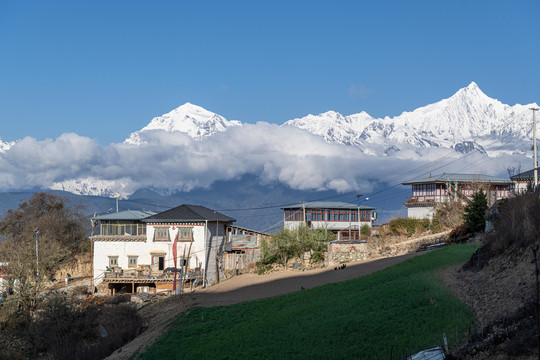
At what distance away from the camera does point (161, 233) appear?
191 ft

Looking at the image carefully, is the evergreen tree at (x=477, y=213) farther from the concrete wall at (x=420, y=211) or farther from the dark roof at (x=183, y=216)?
the concrete wall at (x=420, y=211)

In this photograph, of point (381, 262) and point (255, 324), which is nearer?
point (255, 324)

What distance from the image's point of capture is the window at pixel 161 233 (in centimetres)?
5806

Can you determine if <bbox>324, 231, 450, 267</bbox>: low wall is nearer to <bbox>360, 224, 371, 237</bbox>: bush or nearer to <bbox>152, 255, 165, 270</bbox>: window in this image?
<bbox>152, 255, 165, 270</bbox>: window

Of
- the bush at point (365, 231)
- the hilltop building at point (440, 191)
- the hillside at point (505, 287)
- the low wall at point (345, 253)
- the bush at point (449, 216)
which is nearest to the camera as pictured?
the hillside at point (505, 287)

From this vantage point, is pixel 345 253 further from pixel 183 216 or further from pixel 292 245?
pixel 183 216

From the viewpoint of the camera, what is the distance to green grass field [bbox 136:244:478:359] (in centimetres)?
1952

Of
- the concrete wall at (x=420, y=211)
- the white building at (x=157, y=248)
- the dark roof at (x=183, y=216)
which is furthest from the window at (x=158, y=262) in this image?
the concrete wall at (x=420, y=211)

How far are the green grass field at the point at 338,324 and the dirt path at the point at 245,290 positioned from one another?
316 cm

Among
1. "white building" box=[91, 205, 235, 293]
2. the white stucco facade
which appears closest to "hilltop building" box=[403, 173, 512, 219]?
"white building" box=[91, 205, 235, 293]

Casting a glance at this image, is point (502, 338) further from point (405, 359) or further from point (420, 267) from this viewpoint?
point (420, 267)

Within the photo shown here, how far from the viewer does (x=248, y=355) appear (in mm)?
21609

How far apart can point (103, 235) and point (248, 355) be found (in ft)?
147

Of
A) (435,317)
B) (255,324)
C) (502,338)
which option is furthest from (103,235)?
(502,338)
